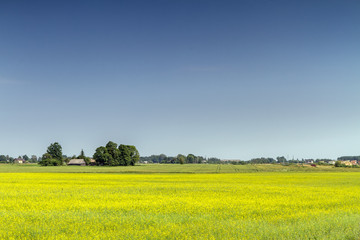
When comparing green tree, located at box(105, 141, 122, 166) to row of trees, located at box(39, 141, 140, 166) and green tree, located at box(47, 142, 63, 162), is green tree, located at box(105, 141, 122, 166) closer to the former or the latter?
row of trees, located at box(39, 141, 140, 166)

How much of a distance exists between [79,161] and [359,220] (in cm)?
18086

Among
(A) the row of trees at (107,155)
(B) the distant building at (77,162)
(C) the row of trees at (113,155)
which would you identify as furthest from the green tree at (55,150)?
(B) the distant building at (77,162)

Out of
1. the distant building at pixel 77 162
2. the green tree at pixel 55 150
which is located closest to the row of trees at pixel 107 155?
the green tree at pixel 55 150

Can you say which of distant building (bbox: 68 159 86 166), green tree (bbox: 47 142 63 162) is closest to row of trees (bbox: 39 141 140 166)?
green tree (bbox: 47 142 63 162)

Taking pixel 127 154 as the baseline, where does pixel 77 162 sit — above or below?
below

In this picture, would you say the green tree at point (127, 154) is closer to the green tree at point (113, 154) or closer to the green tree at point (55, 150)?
the green tree at point (113, 154)

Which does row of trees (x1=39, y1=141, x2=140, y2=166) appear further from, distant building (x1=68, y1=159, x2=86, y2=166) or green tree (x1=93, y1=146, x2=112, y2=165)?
→ distant building (x1=68, y1=159, x2=86, y2=166)

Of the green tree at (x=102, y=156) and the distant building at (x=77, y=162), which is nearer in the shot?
the green tree at (x=102, y=156)

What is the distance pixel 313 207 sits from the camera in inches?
790

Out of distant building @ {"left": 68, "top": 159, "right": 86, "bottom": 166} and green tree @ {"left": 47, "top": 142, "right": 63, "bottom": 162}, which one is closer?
green tree @ {"left": 47, "top": 142, "right": 63, "bottom": 162}

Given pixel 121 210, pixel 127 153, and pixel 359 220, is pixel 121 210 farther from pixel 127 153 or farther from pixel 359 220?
pixel 127 153

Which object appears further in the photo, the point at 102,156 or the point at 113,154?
the point at 113,154

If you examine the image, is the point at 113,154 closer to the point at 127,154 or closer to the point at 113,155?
the point at 113,155

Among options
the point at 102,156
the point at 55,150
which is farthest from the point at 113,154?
the point at 55,150
